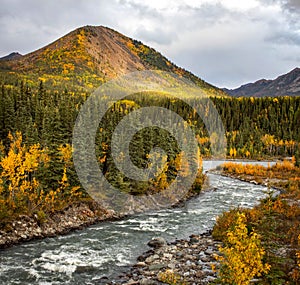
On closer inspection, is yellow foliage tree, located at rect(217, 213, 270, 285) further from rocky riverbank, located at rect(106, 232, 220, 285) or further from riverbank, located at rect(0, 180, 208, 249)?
riverbank, located at rect(0, 180, 208, 249)

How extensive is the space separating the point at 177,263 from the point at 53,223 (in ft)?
44.6

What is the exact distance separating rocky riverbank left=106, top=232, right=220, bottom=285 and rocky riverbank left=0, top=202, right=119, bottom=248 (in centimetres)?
892

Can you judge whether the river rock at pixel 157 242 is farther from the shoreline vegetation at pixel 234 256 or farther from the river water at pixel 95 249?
the river water at pixel 95 249

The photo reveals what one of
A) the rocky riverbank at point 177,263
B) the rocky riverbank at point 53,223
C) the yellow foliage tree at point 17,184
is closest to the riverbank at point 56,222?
the rocky riverbank at point 53,223

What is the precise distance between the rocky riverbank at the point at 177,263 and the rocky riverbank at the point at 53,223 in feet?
29.3

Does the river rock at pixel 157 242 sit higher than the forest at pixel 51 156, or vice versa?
the forest at pixel 51 156

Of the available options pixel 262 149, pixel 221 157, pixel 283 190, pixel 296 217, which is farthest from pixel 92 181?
pixel 262 149

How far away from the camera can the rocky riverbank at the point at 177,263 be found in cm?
1983

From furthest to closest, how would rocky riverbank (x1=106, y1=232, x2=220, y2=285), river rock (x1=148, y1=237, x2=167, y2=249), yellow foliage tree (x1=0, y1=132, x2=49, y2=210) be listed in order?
yellow foliage tree (x1=0, y1=132, x2=49, y2=210) < river rock (x1=148, y1=237, x2=167, y2=249) < rocky riverbank (x1=106, y1=232, x2=220, y2=285)

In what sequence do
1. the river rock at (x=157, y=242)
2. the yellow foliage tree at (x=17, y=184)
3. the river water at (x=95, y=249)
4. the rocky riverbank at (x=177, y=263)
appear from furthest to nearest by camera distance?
the yellow foliage tree at (x=17, y=184) → the river rock at (x=157, y=242) → the river water at (x=95, y=249) → the rocky riverbank at (x=177, y=263)

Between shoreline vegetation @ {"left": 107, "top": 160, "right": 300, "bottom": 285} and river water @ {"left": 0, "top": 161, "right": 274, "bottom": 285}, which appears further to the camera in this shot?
river water @ {"left": 0, "top": 161, "right": 274, "bottom": 285}

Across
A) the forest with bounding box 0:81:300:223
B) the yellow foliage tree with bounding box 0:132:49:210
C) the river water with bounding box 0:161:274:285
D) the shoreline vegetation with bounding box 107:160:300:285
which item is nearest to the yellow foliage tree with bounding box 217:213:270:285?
the shoreline vegetation with bounding box 107:160:300:285

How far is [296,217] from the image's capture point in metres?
33.0

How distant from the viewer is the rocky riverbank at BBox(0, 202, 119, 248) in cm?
2675
